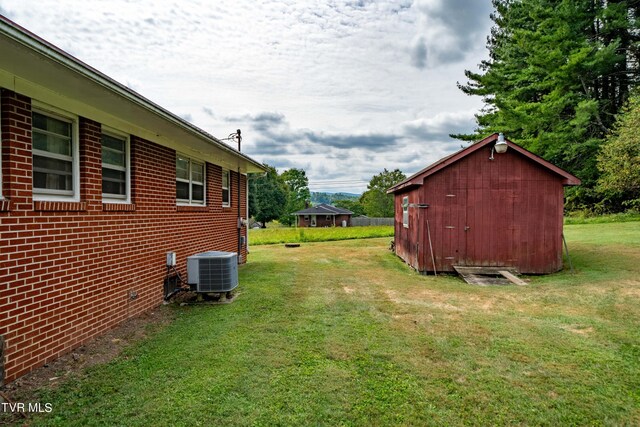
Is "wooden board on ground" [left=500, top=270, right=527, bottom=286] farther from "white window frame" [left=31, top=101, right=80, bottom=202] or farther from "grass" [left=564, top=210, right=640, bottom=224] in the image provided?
"grass" [left=564, top=210, right=640, bottom=224]

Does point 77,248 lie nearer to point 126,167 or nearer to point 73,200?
point 73,200

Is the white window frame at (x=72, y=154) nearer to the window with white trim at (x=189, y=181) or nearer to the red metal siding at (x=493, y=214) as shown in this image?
the window with white trim at (x=189, y=181)

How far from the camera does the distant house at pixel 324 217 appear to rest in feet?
177

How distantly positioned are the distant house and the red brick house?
4753 centimetres

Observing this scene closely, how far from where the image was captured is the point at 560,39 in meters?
19.6

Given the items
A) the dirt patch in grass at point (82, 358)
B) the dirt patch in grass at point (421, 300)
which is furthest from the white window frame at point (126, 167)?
the dirt patch in grass at point (421, 300)

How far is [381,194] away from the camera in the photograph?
6562cm

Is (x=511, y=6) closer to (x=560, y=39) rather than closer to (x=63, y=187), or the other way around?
(x=560, y=39)

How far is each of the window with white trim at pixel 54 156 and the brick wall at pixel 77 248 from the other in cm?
10

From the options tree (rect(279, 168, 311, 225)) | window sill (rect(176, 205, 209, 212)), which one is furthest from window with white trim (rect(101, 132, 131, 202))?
tree (rect(279, 168, 311, 225))

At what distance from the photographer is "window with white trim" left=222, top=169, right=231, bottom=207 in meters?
9.70

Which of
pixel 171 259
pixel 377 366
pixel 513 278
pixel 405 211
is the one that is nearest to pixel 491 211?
pixel 513 278

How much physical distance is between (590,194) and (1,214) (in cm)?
2819

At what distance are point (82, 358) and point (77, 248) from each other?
1.24 meters
